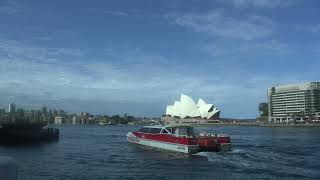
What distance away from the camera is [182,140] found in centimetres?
4109

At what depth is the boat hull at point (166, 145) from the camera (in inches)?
1571

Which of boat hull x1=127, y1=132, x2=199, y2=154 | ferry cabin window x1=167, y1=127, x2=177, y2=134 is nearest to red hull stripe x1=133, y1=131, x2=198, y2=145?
boat hull x1=127, y1=132, x2=199, y2=154

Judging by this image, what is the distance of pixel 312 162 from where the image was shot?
31.9 m

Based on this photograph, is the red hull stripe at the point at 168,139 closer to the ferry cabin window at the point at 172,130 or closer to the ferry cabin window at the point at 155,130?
the ferry cabin window at the point at 155,130

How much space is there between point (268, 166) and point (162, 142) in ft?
57.8

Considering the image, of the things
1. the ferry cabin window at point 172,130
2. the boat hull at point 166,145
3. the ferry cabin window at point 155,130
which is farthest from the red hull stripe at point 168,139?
the ferry cabin window at point 172,130

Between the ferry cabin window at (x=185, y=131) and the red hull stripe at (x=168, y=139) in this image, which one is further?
the ferry cabin window at (x=185, y=131)

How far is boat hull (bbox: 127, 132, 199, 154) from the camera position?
3991 centimetres

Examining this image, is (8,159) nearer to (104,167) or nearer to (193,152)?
(104,167)

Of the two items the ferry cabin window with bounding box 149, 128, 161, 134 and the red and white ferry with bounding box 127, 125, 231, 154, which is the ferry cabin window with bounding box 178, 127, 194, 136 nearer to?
the red and white ferry with bounding box 127, 125, 231, 154

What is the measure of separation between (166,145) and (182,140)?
12.7 feet

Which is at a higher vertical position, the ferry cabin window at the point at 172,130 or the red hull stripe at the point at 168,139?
the ferry cabin window at the point at 172,130

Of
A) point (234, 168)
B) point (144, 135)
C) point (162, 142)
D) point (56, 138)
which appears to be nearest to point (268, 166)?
point (234, 168)

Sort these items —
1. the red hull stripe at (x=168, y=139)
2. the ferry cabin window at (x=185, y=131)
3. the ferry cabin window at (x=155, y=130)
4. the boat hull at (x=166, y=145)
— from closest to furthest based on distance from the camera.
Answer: the boat hull at (x=166, y=145) < the red hull stripe at (x=168, y=139) < the ferry cabin window at (x=185, y=131) < the ferry cabin window at (x=155, y=130)
